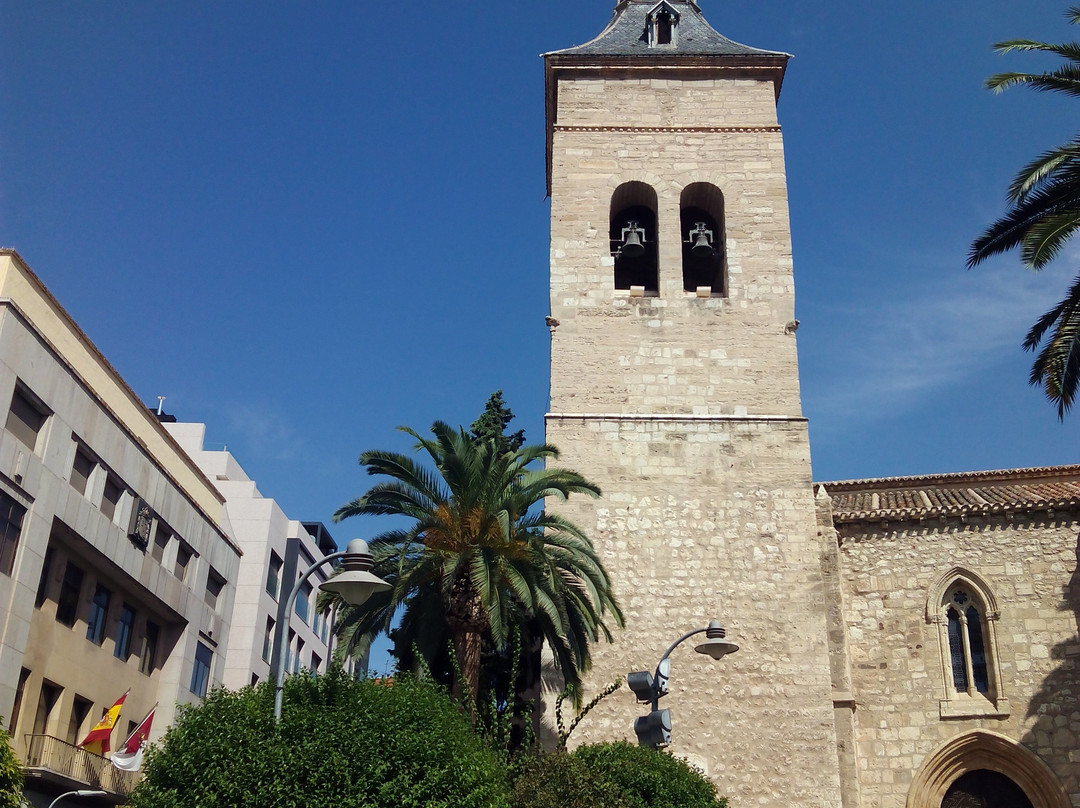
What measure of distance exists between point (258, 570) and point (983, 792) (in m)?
22.7

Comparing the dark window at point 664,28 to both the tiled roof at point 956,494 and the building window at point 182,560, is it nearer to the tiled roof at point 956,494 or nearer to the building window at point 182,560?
the tiled roof at point 956,494

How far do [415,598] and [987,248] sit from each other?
9315 mm

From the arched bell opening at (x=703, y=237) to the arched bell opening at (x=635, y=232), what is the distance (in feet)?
2.11

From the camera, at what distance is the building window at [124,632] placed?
79.5 feet

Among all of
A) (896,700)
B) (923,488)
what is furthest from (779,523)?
(923,488)

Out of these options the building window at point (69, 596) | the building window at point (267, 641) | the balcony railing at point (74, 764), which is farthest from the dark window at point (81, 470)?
the building window at point (267, 641)

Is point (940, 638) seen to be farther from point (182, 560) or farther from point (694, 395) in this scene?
point (182, 560)

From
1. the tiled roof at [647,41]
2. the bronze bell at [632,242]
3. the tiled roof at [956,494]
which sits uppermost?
the tiled roof at [647,41]

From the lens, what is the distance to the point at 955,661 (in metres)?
19.6

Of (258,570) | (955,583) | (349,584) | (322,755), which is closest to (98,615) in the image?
(258,570)

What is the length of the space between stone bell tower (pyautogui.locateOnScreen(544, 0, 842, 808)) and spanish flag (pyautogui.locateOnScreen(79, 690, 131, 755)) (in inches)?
385

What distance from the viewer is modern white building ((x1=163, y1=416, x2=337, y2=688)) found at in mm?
33969

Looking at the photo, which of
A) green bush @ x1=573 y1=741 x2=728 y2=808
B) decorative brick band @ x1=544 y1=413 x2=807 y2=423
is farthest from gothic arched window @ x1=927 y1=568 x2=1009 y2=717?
green bush @ x1=573 y1=741 x2=728 y2=808

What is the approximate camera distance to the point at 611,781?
1448cm
